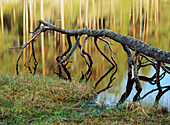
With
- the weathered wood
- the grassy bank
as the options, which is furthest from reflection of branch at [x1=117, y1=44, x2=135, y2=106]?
the grassy bank

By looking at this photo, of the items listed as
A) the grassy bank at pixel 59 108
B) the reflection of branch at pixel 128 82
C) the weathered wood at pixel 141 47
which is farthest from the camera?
the reflection of branch at pixel 128 82

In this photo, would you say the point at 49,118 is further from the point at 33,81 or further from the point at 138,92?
the point at 138,92

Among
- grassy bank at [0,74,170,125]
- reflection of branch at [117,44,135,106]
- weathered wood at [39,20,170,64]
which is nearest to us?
grassy bank at [0,74,170,125]

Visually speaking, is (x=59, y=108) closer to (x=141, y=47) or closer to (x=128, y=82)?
(x=141, y=47)

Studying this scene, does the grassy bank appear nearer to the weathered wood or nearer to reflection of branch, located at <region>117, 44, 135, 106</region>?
reflection of branch, located at <region>117, 44, 135, 106</region>

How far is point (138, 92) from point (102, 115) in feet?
10.9

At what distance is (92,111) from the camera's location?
5832 millimetres

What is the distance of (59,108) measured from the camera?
596cm

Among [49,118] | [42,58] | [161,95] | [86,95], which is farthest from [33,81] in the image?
[42,58]

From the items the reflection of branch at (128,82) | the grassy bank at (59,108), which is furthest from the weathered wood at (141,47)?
A: the grassy bank at (59,108)

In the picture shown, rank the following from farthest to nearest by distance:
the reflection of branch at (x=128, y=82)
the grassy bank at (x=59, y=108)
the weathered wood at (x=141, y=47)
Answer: the reflection of branch at (x=128, y=82) → the weathered wood at (x=141, y=47) → the grassy bank at (x=59, y=108)

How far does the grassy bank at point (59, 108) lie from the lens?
203 inches

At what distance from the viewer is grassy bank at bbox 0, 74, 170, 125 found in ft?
16.9

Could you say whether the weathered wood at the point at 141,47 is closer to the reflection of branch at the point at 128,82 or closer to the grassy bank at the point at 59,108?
the reflection of branch at the point at 128,82
